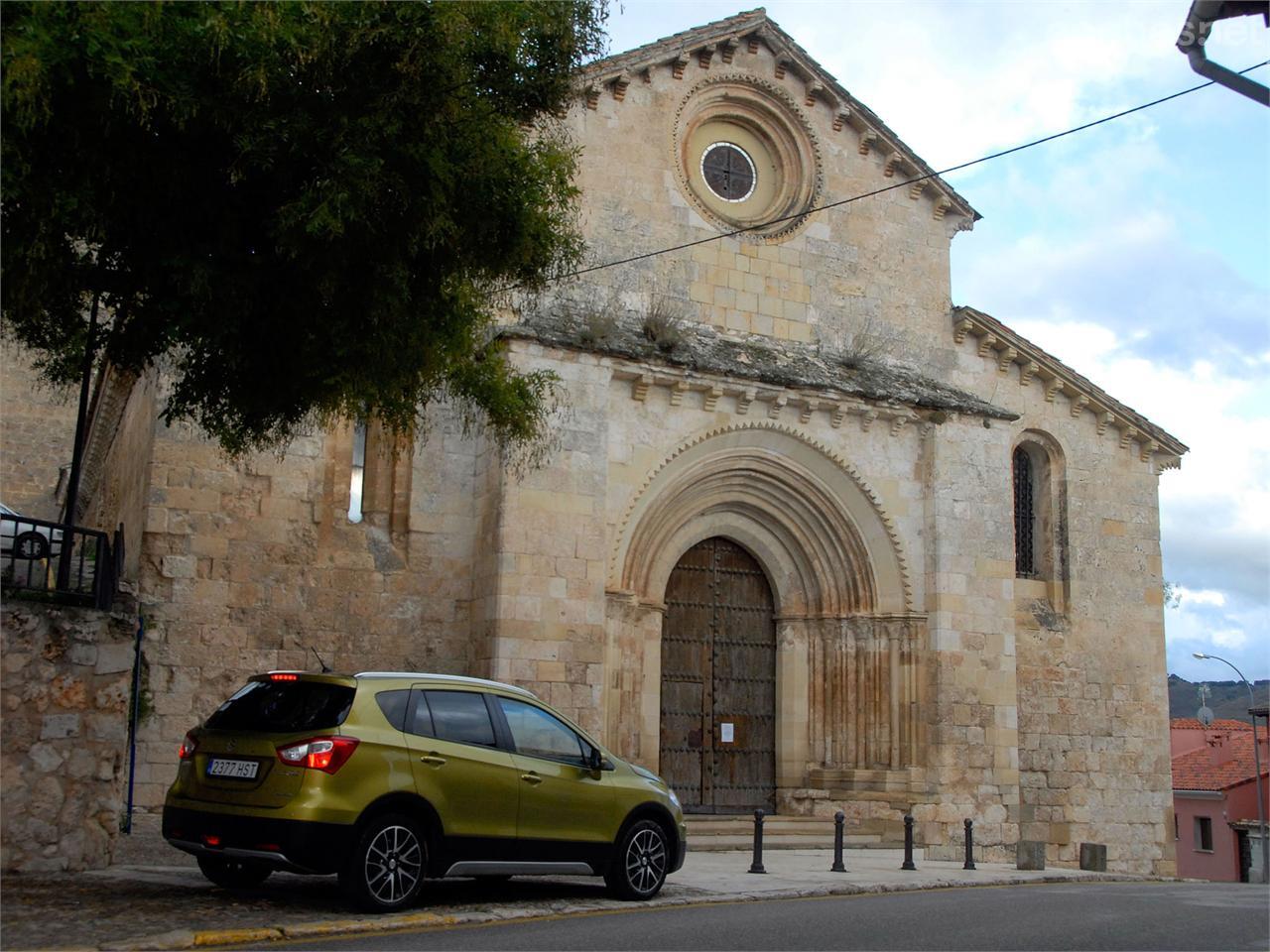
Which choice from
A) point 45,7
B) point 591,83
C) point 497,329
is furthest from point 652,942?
point 591,83

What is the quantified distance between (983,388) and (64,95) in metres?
14.5

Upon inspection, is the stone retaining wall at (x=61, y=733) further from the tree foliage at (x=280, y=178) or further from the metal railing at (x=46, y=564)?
the tree foliage at (x=280, y=178)

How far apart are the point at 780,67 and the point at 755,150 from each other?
1147 mm

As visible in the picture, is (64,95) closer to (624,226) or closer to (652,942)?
(652,942)

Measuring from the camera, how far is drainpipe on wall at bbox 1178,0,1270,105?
28.7ft

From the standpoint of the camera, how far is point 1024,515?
20438 mm

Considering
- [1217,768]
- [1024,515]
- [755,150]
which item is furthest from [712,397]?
[1217,768]

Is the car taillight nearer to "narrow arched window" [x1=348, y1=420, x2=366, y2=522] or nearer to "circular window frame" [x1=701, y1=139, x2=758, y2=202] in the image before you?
"narrow arched window" [x1=348, y1=420, x2=366, y2=522]

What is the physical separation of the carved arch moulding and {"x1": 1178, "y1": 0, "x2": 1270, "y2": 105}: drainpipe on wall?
8.82 m

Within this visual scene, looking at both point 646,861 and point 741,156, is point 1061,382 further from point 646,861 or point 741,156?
point 646,861

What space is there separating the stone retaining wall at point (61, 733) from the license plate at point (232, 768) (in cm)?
146

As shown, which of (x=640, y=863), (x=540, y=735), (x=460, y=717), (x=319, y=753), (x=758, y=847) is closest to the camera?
(x=319, y=753)

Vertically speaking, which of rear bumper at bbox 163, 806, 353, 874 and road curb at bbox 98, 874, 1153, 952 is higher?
rear bumper at bbox 163, 806, 353, 874

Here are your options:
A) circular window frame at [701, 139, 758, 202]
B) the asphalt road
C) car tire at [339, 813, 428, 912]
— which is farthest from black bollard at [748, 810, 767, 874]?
circular window frame at [701, 139, 758, 202]
